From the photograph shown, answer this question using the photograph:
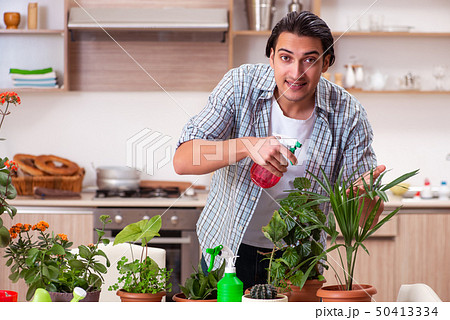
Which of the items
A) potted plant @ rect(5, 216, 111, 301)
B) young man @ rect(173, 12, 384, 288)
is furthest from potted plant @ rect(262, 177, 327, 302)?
potted plant @ rect(5, 216, 111, 301)

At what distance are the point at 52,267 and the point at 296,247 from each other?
396 millimetres

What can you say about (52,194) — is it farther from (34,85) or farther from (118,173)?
(34,85)

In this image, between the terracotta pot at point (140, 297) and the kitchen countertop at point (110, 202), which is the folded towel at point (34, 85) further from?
the terracotta pot at point (140, 297)

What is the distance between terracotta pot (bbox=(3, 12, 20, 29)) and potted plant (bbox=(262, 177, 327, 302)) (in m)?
2.17

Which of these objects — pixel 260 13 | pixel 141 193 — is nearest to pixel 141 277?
pixel 141 193

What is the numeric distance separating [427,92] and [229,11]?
1.01 meters

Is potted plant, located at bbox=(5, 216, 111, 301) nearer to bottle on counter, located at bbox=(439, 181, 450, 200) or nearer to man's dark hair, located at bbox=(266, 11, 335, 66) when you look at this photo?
man's dark hair, located at bbox=(266, 11, 335, 66)

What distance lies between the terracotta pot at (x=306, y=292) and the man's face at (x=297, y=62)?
358mm

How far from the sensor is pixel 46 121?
289 cm

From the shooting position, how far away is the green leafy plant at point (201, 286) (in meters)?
0.92

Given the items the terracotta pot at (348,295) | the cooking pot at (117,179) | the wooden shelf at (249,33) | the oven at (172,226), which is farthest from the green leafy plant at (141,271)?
the wooden shelf at (249,33)

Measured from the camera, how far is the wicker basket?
99.1 inches
